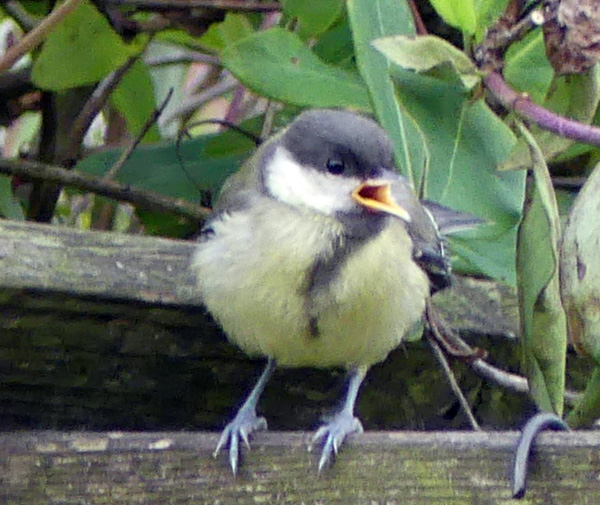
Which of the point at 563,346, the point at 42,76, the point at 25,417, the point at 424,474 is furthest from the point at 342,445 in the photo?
the point at 42,76

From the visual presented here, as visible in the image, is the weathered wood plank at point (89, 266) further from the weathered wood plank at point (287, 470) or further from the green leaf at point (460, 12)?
the green leaf at point (460, 12)

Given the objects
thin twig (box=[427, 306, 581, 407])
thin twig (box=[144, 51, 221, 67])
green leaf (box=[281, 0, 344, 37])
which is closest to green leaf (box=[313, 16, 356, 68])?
green leaf (box=[281, 0, 344, 37])

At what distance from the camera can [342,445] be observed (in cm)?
91

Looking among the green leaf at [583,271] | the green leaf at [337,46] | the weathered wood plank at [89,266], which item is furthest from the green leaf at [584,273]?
the green leaf at [337,46]

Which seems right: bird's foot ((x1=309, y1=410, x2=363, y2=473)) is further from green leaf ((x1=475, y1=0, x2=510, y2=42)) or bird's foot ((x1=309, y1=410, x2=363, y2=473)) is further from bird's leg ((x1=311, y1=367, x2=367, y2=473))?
green leaf ((x1=475, y1=0, x2=510, y2=42))

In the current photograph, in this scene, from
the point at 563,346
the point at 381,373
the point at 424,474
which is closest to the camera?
the point at 424,474

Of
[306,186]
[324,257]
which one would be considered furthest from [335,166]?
[324,257]

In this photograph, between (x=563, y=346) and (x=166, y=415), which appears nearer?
(x=563, y=346)

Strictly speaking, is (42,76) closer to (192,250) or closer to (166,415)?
(192,250)

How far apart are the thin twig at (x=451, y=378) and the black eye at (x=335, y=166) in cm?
23

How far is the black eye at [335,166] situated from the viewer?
1261 mm

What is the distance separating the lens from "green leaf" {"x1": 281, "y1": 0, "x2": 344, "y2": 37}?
4.03 feet

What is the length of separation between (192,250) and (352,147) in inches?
9.0

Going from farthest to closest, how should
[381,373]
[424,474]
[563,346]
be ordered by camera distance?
[381,373], [563,346], [424,474]
